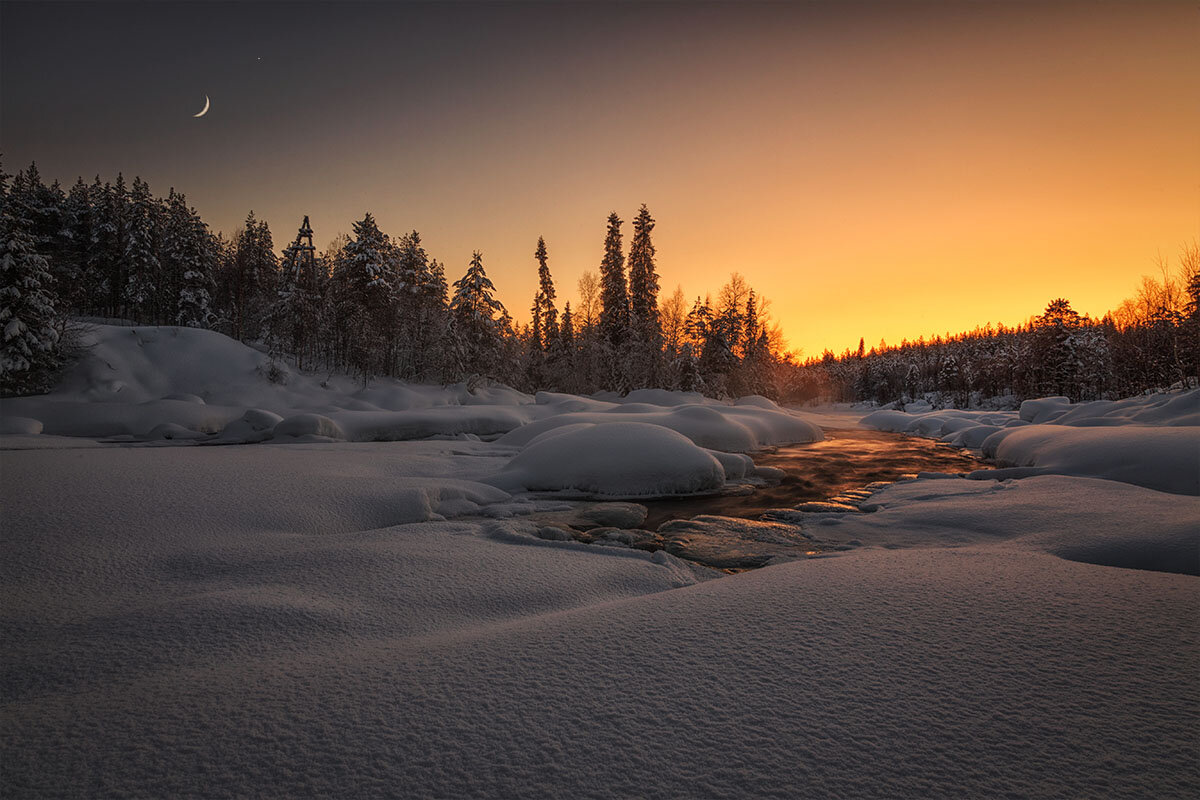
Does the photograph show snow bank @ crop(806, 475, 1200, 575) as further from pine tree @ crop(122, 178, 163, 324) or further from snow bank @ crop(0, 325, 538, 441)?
pine tree @ crop(122, 178, 163, 324)

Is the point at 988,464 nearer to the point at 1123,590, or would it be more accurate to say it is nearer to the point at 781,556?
the point at 781,556

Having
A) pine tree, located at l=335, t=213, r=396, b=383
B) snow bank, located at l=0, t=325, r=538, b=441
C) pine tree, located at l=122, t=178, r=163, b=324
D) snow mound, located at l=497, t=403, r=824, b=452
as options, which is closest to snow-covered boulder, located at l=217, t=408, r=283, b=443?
snow bank, located at l=0, t=325, r=538, b=441

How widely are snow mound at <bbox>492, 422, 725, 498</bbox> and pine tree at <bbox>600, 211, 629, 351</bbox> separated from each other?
84.2 feet

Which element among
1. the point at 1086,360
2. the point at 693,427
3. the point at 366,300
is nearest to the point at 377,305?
the point at 366,300

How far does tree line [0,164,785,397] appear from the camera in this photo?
99.8ft

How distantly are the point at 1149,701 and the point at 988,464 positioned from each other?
13068mm

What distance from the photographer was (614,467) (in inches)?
335

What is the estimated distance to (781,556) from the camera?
195 inches

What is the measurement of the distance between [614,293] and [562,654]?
3376cm

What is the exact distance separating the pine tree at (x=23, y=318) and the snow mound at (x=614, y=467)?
2039cm

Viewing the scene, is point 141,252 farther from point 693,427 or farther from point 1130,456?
point 1130,456

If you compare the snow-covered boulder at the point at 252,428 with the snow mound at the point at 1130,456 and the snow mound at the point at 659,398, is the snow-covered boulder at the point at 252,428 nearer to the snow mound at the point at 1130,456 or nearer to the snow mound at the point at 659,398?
the snow mound at the point at 659,398

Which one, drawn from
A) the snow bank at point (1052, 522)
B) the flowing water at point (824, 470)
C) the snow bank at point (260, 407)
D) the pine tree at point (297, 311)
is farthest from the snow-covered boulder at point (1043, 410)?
the pine tree at point (297, 311)

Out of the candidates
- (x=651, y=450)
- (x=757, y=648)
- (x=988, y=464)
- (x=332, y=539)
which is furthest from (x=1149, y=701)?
(x=988, y=464)
